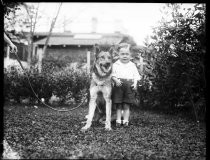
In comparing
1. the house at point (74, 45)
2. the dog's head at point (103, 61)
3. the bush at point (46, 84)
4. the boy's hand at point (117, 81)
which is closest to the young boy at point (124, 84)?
the boy's hand at point (117, 81)

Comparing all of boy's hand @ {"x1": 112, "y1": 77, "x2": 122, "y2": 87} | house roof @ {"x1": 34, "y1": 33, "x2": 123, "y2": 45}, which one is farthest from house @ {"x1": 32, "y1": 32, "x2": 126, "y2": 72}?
boy's hand @ {"x1": 112, "y1": 77, "x2": 122, "y2": 87}

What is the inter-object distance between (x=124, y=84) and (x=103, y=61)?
116 centimetres

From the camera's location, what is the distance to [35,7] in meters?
13.7

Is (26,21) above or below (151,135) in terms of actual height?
above

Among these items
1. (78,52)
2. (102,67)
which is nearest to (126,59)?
(102,67)

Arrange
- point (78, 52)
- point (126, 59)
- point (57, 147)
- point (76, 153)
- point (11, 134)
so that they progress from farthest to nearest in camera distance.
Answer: point (78, 52), point (126, 59), point (11, 134), point (57, 147), point (76, 153)

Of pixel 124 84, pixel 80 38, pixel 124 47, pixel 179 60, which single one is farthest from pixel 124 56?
pixel 80 38

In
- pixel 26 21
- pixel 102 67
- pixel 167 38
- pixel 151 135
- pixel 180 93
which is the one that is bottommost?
pixel 151 135

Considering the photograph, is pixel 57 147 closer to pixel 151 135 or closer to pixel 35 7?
pixel 151 135

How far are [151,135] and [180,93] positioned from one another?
3280mm

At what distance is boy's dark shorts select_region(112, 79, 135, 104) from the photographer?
18.7 ft

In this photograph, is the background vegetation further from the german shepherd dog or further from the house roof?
the house roof

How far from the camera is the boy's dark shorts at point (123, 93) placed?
5711 mm

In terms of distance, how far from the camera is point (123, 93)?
578cm
